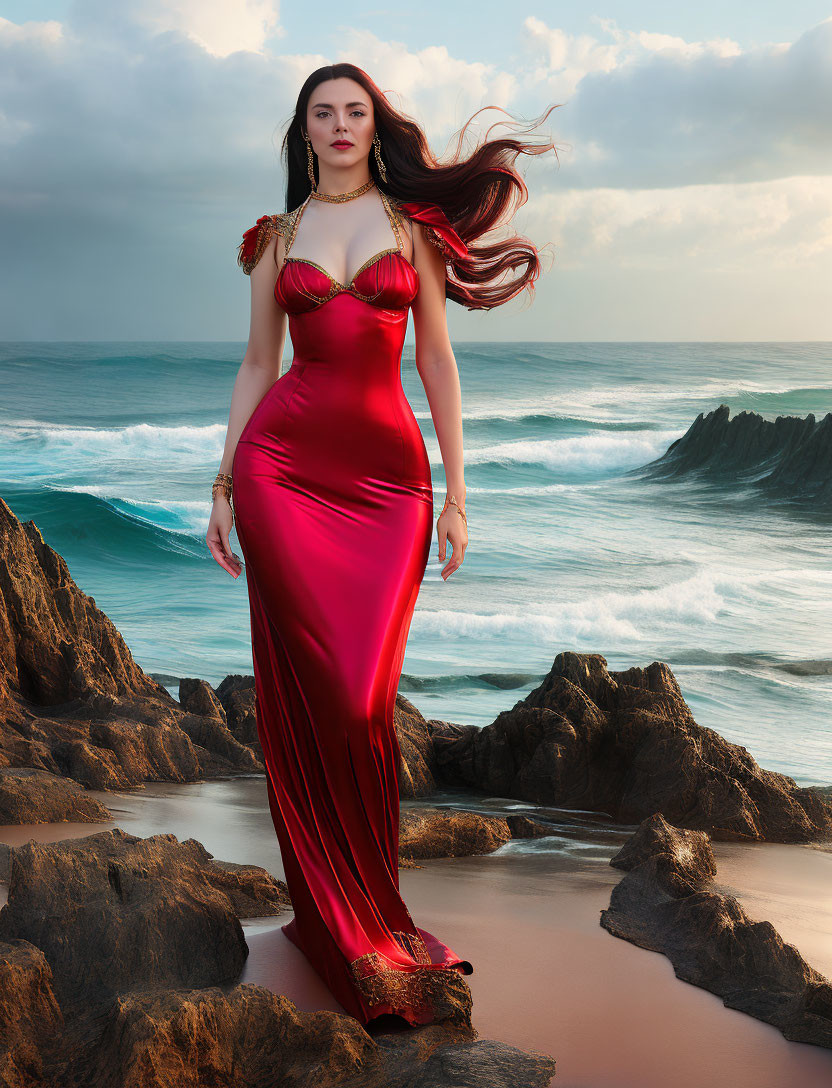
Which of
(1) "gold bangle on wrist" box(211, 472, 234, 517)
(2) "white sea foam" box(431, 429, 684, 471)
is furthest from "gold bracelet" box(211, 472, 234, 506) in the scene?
(2) "white sea foam" box(431, 429, 684, 471)

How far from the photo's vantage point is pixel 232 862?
3.67 meters

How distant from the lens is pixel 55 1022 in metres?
2.30

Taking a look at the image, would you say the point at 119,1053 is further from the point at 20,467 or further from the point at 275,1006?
the point at 20,467

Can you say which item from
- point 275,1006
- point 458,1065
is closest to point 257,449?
point 275,1006

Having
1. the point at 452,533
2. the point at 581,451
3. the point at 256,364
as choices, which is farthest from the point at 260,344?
the point at 581,451

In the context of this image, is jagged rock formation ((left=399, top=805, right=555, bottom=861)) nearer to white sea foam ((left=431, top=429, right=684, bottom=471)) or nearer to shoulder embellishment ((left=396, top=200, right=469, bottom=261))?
shoulder embellishment ((left=396, top=200, right=469, bottom=261))

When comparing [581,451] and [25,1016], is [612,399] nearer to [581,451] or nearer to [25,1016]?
[581,451]

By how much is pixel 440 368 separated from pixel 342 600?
32.9 inches

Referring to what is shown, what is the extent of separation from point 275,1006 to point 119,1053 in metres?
0.33

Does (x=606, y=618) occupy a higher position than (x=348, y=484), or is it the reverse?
(x=348, y=484)

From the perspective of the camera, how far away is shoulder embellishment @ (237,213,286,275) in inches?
129

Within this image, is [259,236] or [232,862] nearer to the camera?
[259,236]

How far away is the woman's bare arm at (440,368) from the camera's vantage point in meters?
3.21

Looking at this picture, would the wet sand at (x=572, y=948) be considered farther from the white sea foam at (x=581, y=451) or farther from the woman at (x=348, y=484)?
the white sea foam at (x=581, y=451)
